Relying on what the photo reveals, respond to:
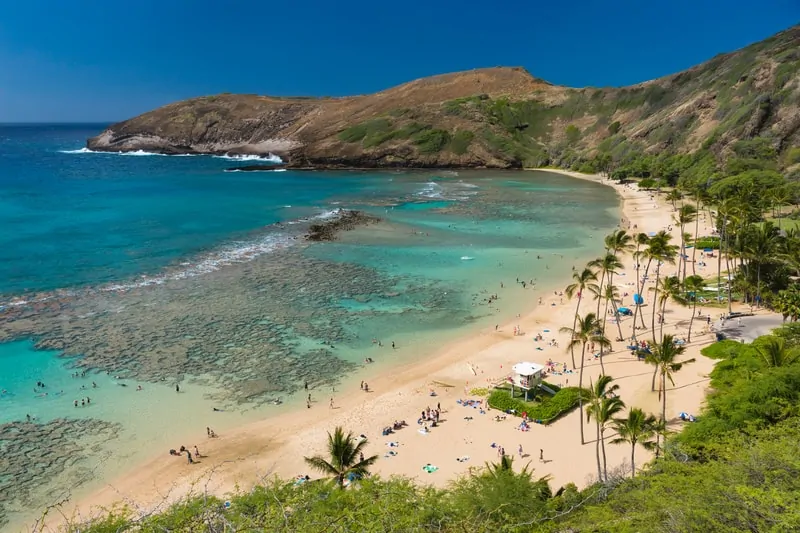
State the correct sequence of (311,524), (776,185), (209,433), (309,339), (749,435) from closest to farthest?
(311,524)
(749,435)
(209,433)
(309,339)
(776,185)

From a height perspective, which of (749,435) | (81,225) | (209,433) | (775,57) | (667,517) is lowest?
(209,433)

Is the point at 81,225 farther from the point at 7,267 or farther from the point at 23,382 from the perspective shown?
the point at 23,382

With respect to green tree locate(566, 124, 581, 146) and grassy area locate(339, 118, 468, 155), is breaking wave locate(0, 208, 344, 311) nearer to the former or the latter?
grassy area locate(339, 118, 468, 155)

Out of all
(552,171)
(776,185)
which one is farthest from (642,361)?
(552,171)

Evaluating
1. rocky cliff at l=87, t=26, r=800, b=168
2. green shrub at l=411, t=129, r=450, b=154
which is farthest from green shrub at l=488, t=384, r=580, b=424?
green shrub at l=411, t=129, r=450, b=154

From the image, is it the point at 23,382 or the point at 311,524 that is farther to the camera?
the point at 23,382

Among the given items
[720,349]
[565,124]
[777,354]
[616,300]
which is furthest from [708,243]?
[565,124]

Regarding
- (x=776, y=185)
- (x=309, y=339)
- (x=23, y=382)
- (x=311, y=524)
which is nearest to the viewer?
(x=311, y=524)
